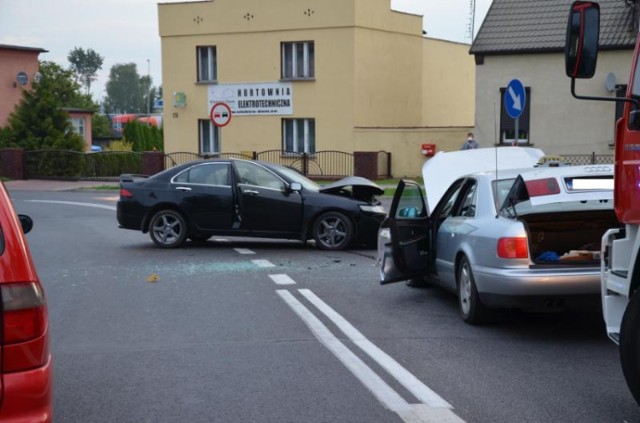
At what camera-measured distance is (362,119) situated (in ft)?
121

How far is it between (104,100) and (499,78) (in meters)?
145

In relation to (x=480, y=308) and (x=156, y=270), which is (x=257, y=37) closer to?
(x=156, y=270)

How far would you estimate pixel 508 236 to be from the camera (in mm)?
7836

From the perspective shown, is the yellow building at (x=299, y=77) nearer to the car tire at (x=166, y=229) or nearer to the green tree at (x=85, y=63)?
the car tire at (x=166, y=229)

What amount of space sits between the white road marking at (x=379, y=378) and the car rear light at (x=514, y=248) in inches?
52.1

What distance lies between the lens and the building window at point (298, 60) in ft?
122

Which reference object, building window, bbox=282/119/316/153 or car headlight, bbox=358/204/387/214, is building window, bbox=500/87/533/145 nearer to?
building window, bbox=282/119/316/153

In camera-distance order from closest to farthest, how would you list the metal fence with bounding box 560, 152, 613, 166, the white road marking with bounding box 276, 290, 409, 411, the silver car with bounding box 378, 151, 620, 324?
the white road marking with bounding box 276, 290, 409, 411
the silver car with bounding box 378, 151, 620, 324
the metal fence with bounding box 560, 152, 613, 166

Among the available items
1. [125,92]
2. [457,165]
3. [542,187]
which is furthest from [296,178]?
[125,92]

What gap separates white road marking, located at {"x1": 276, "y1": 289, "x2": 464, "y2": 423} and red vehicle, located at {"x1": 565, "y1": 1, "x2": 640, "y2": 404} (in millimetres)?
1076

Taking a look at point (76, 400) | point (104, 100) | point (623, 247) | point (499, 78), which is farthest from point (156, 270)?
point (104, 100)

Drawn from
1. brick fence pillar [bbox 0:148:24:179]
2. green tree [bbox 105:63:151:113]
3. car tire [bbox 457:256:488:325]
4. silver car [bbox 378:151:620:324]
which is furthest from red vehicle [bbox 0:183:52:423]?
green tree [bbox 105:63:151:113]

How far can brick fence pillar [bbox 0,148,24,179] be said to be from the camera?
A: 39.0 metres

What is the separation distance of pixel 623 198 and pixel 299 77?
32084 millimetres
